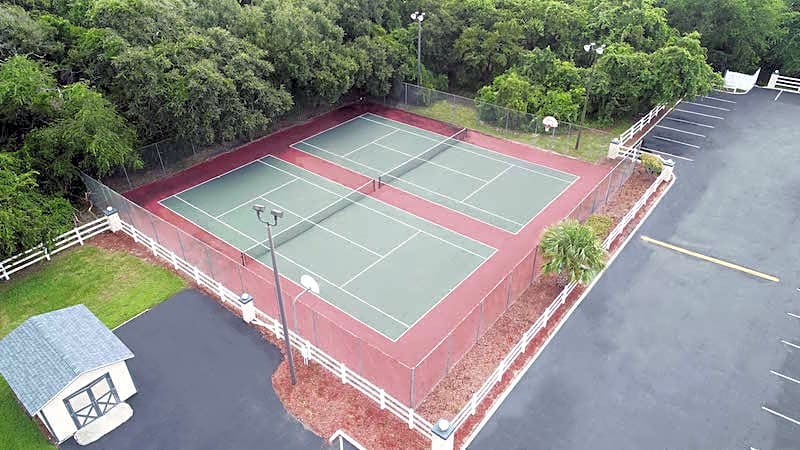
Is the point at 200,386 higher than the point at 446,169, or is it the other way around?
the point at 446,169

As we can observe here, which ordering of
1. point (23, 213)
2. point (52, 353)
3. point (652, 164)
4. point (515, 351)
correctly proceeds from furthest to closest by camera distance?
point (652, 164) → point (23, 213) → point (515, 351) → point (52, 353)

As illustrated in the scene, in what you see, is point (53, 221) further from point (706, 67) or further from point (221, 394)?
point (706, 67)

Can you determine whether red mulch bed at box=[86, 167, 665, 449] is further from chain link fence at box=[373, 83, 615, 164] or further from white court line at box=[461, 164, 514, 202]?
chain link fence at box=[373, 83, 615, 164]

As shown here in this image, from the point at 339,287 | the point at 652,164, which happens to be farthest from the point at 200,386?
the point at 652,164

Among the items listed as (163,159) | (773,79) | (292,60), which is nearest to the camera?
(163,159)

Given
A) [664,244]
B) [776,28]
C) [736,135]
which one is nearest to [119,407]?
[664,244]

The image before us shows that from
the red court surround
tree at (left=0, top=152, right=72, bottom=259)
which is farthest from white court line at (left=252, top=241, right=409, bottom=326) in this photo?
tree at (left=0, top=152, right=72, bottom=259)

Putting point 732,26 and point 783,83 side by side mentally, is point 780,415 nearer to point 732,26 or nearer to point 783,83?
point 732,26
